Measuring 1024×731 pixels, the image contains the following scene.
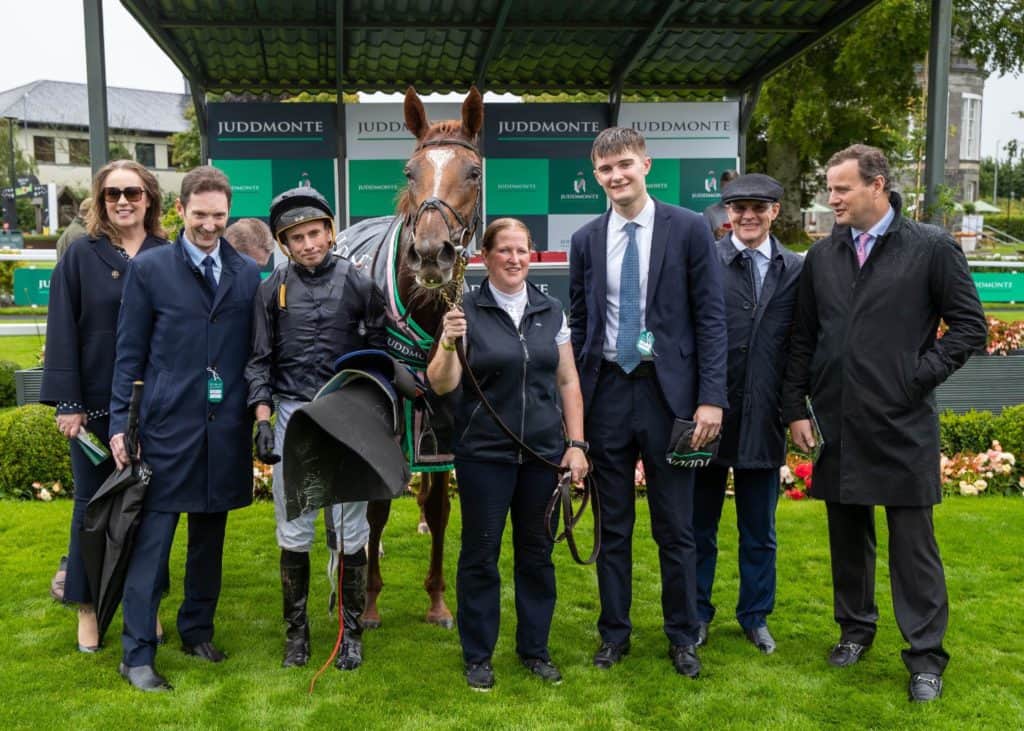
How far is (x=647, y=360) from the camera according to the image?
398cm

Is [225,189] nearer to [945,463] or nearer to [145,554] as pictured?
[145,554]

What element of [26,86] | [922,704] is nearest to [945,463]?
[922,704]

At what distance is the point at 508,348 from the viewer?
3.81 meters

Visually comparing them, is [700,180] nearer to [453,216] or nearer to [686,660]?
[453,216]

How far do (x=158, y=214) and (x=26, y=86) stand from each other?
275ft

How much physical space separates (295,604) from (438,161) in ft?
7.10

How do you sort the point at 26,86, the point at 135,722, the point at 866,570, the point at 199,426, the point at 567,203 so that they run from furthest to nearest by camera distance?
the point at 26,86 → the point at 567,203 → the point at 866,570 → the point at 199,426 → the point at 135,722

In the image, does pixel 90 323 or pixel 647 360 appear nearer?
pixel 647 360

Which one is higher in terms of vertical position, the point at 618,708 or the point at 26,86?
the point at 26,86

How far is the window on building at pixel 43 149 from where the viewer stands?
68.8 meters

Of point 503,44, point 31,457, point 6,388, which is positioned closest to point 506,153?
point 503,44

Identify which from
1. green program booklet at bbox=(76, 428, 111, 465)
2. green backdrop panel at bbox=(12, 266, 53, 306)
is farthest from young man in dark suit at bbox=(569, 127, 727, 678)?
green backdrop panel at bbox=(12, 266, 53, 306)

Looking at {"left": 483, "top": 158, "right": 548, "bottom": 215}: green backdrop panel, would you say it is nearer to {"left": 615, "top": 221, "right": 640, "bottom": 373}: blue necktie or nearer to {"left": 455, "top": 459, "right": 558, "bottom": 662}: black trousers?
{"left": 615, "top": 221, "right": 640, "bottom": 373}: blue necktie

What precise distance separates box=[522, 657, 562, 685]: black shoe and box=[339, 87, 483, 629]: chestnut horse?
0.82 metres
